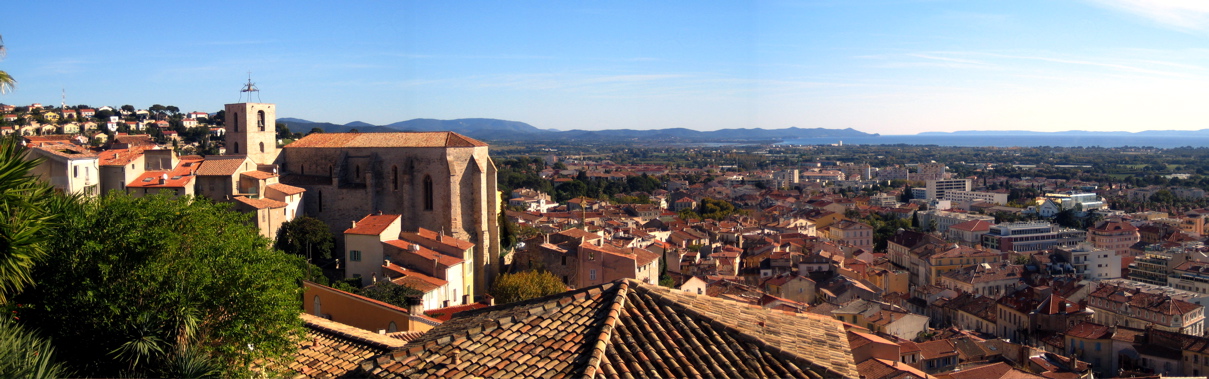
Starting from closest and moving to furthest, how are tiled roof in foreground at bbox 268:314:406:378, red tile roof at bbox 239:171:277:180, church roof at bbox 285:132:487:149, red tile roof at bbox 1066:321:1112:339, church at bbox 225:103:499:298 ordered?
1. tiled roof in foreground at bbox 268:314:406:378
2. red tile roof at bbox 1066:321:1112:339
3. red tile roof at bbox 239:171:277:180
4. church at bbox 225:103:499:298
5. church roof at bbox 285:132:487:149

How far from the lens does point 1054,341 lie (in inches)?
1045

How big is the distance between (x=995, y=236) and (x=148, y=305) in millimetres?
51084

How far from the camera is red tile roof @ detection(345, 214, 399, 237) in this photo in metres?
23.9

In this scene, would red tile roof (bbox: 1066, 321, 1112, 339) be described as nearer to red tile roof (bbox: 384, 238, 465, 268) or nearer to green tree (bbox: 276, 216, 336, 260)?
red tile roof (bbox: 384, 238, 465, 268)

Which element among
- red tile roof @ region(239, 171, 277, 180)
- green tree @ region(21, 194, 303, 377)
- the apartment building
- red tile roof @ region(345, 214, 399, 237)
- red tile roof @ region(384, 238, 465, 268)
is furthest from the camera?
the apartment building

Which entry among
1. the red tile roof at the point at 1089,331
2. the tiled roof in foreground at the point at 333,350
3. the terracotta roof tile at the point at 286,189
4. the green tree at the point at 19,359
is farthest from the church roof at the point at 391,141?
the green tree at the point at 19,359

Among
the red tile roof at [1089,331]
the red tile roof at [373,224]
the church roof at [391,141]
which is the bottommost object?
the red tile roof at [1089,331]

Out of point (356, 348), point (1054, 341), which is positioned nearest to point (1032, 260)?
point (1054, 341)

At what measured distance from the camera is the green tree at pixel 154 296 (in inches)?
337

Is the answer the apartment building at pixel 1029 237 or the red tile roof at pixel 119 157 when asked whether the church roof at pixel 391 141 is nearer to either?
the red tile roof at pixel 119 157

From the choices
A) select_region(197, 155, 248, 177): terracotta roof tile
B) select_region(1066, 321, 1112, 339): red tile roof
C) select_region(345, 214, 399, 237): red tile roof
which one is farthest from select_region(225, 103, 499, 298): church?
select_region(1066, 321, 1112, 339): red tile roof

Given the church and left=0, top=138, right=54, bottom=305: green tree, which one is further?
the church

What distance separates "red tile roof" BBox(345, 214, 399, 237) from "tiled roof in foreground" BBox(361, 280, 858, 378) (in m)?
18.8

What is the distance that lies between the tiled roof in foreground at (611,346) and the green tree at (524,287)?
56.5ft
